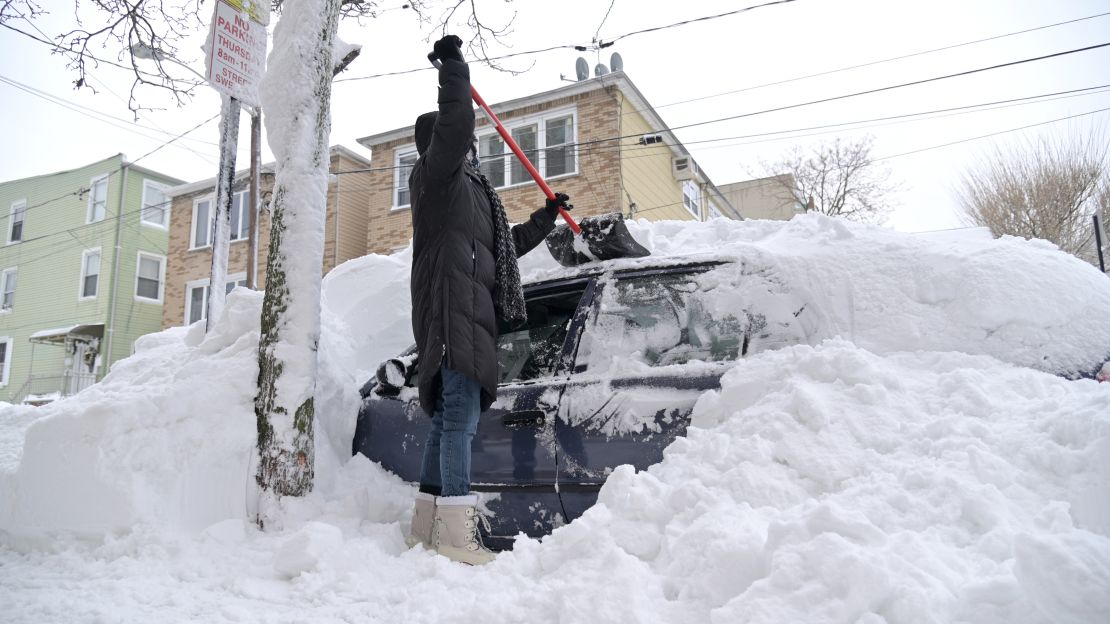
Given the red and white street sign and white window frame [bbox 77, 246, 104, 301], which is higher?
white window frame [bbox 77, 246, 104, 301]

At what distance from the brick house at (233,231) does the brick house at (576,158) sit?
823 mm

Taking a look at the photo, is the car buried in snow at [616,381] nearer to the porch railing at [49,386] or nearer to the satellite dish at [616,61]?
the satellite dish at [616,61]

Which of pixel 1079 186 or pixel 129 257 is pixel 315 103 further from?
pixel 129 257

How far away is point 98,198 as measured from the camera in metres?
23.6

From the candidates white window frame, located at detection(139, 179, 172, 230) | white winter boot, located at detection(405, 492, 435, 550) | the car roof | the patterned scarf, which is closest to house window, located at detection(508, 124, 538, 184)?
the car roof

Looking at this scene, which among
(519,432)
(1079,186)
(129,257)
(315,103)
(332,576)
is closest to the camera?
(332,576)

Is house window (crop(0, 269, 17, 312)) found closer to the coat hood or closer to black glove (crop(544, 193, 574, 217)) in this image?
the coat hood

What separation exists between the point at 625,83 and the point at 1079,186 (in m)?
13.9

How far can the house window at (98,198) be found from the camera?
2320cm

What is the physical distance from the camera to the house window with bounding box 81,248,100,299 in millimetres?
22922

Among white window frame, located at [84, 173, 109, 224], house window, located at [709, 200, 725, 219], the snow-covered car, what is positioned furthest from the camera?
white window frame, located at [84, 173, 109, 224]

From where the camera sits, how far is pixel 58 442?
109 inches

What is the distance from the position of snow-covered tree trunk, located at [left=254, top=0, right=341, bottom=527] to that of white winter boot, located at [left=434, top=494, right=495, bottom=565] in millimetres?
810

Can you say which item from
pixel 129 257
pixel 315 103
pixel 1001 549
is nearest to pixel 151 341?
pixel 315 103
